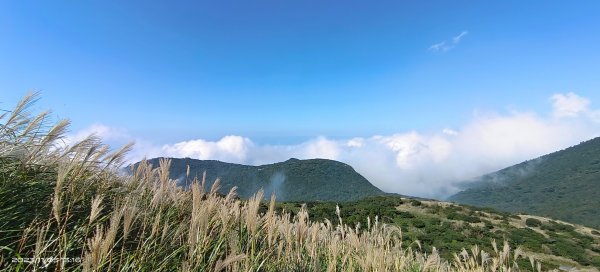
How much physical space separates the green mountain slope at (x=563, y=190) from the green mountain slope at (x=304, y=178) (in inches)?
2543

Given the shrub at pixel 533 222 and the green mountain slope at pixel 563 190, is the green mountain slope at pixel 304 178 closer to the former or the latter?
the green mountain slope at pixel 563 190

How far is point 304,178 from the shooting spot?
16812 cm

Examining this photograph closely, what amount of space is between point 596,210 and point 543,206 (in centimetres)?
2940

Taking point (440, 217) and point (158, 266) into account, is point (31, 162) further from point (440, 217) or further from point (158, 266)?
point (440, 217)

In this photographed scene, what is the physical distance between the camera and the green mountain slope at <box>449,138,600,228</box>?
11188 centimetres

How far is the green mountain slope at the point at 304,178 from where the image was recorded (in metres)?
146

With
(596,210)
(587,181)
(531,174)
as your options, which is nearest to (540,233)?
(596,210)

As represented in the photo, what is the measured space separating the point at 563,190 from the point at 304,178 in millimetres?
113412

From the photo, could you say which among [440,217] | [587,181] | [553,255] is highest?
[587,181]

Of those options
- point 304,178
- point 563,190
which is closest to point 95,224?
point 304,178

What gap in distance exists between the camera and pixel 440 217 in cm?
4391

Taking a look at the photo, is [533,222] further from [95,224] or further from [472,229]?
[95,224]

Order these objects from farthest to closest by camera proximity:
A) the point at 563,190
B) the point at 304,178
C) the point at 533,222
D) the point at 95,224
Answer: the point at 304,178, the point at 563,190, the point at 533,222, the point at 95,224

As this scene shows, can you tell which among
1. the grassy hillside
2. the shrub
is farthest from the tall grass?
the shrub
